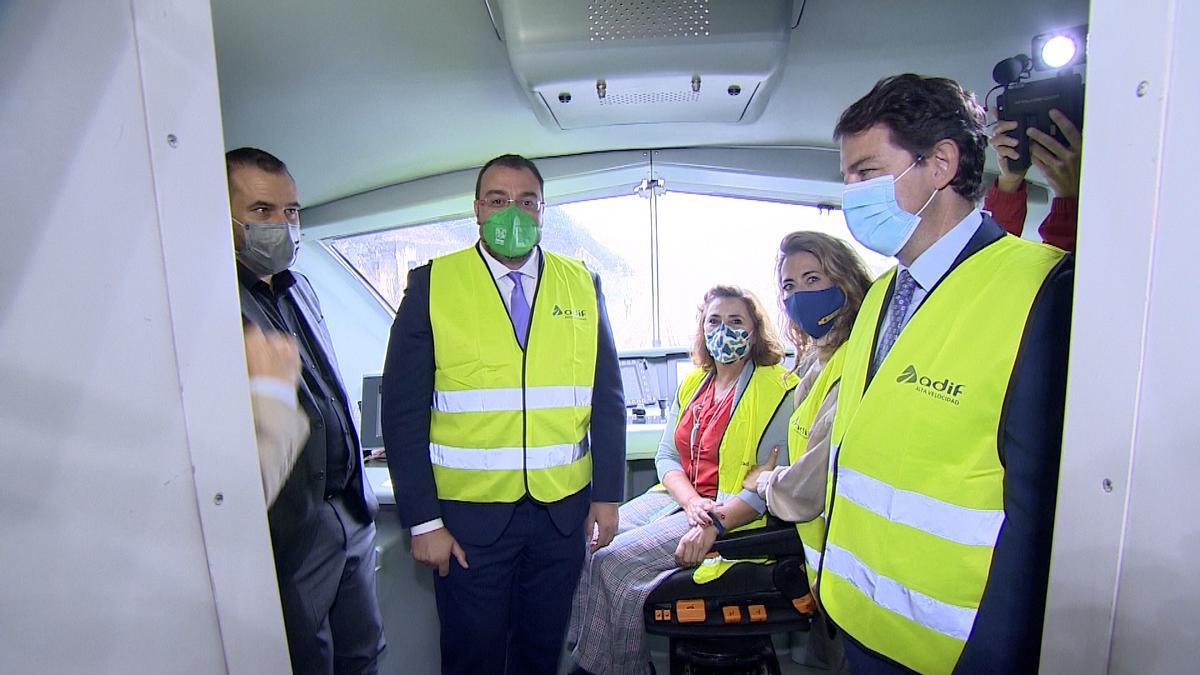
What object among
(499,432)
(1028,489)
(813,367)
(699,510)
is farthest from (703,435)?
(1028,489)

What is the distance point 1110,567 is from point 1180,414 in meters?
0.18

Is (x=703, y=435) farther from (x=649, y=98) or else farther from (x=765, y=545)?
(x=649, y=98)

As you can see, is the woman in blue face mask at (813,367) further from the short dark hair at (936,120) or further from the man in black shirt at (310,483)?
the man in black shirt at (310,483)

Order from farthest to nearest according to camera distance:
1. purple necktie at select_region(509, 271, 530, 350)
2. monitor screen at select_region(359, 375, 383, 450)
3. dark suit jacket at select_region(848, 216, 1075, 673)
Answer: monitor screen at select_region(359, 375, 383, 450), purple necktie at select_region(509, 271, 530, 350), dark suit jacket at select_region(848, 216, 1075, 673)

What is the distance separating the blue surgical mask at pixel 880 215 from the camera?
102 centimetres

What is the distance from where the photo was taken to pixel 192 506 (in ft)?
1.96

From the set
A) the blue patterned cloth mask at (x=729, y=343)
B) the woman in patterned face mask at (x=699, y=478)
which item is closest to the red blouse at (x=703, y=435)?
the woman in patterned face mask at (x=699, y=478)

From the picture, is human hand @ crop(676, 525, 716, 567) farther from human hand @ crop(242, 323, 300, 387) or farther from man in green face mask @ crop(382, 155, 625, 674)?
human hand @ crop(242, 323, 300, 387)

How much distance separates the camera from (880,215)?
1036 mm

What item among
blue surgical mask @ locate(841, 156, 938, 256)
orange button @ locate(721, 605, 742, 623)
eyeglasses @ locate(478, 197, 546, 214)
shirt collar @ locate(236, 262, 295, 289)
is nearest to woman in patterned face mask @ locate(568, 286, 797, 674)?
orange button @ locate(721, 605, 742, 623)

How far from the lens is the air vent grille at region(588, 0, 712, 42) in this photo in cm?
128

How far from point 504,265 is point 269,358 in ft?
2.33

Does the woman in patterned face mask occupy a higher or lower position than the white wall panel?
lower

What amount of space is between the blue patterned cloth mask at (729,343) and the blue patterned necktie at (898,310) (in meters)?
1.03
